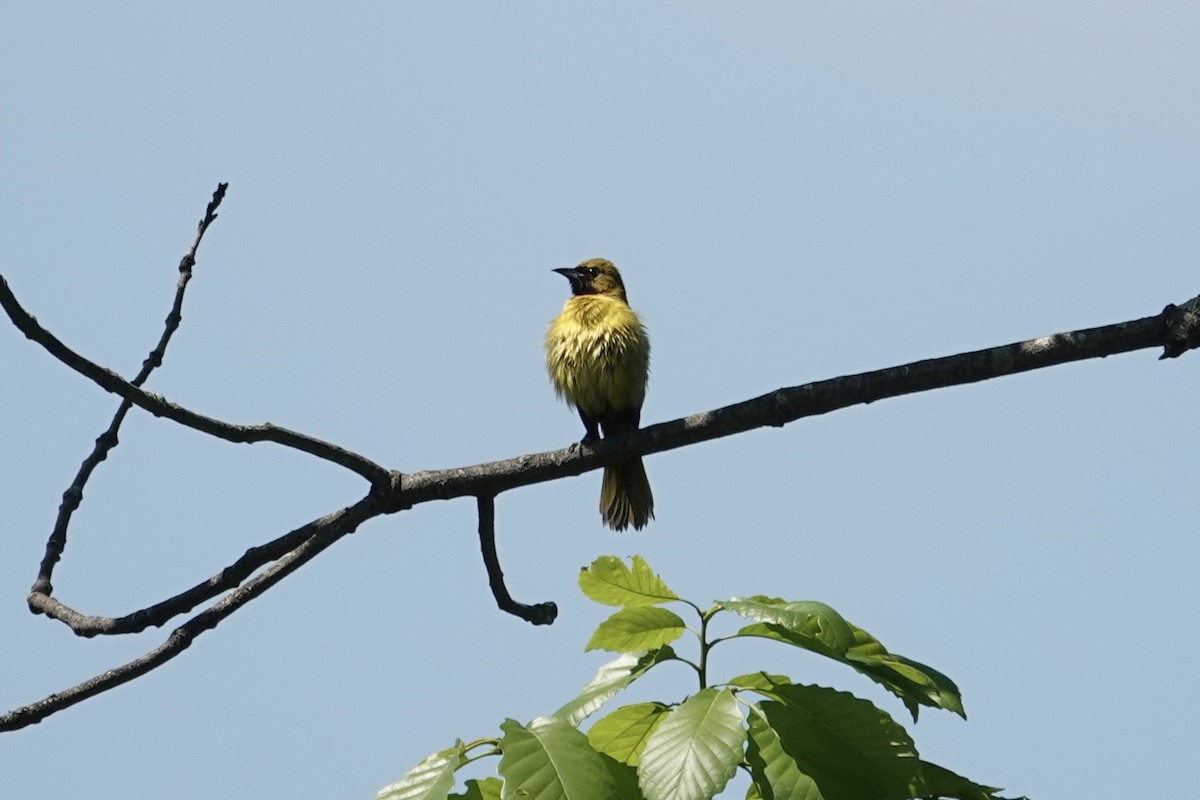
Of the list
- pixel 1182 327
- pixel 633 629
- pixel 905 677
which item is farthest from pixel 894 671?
pixel 1182 327

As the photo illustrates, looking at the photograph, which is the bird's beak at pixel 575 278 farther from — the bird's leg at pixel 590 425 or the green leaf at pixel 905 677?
the green leaf at pixel 905 677

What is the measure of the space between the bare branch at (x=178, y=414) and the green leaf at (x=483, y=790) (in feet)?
5.06

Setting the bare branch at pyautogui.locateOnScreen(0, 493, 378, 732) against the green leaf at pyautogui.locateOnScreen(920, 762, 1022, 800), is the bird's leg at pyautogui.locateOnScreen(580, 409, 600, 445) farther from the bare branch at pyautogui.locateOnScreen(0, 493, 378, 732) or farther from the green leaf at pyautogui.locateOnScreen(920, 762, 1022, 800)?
the green leaf at pyautogui.locateOnScreen(920, 762, 1022, 800)

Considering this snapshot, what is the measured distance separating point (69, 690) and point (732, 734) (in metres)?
1.96

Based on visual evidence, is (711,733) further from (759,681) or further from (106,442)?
(106,442)

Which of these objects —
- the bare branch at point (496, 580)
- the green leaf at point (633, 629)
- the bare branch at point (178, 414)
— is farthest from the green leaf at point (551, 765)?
the bare branch at point (496, 580)

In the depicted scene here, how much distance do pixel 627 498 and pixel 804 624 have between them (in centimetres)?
473

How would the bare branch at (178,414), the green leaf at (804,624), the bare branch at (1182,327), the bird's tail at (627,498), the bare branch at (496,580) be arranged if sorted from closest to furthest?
the green leaf at (804,624), the bare branch at (178,414), the bare branch at (1182,327), the bare branch at (496,580), the bird's tail at (627,498)

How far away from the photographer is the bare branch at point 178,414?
111 inches

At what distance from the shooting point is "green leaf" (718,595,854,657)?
187cm

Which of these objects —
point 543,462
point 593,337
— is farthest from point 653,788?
point 593,337

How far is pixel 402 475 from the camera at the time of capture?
11.6 ft

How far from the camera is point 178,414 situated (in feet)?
10.1

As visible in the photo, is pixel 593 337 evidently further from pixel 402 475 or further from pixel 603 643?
pixel 603 643
